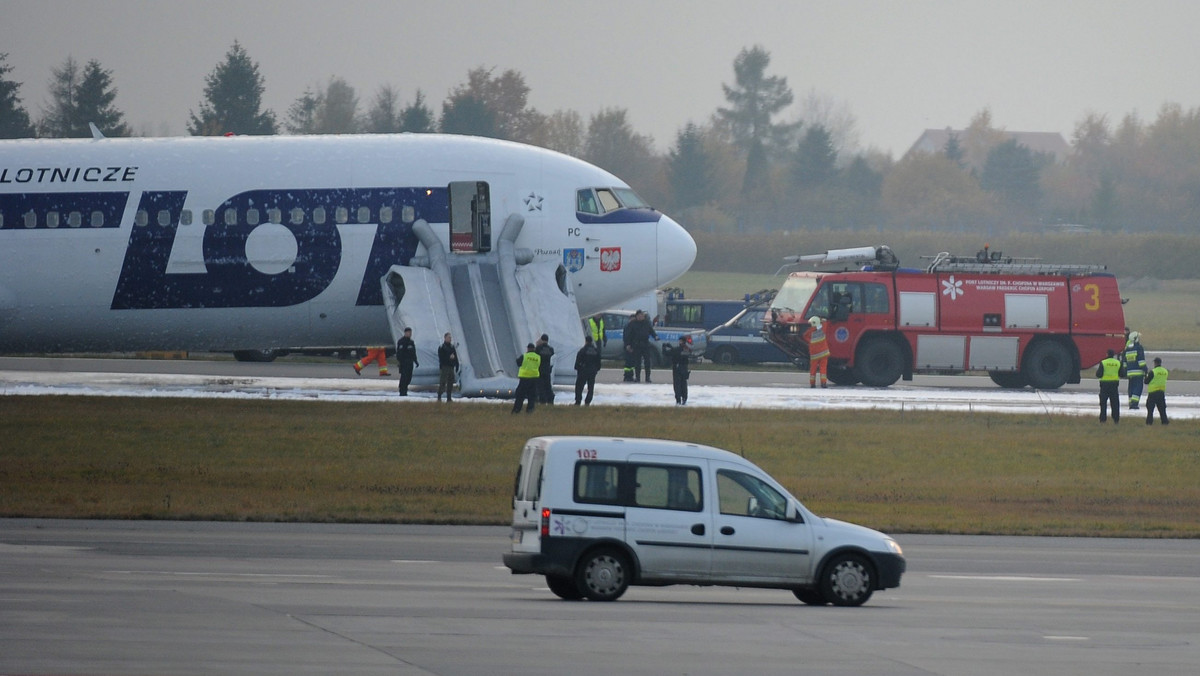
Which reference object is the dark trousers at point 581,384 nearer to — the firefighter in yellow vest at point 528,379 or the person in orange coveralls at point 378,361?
the firefighter in yellow vest at point 528,379

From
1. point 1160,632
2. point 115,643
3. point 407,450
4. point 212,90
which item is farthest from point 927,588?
point 212,90

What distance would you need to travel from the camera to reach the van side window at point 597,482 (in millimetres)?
15383

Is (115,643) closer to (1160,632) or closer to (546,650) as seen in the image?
(546,650)

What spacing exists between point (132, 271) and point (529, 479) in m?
23.0

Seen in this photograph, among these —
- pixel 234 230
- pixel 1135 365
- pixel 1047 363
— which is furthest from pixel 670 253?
pixel 1047 363

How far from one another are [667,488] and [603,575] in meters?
1.12

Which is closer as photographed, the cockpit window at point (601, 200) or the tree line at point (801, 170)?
the cockpit window at point (601, 200)

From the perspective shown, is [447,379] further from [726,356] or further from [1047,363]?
[726,356]

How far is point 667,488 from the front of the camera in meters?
15.6

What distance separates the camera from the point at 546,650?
12.3 m

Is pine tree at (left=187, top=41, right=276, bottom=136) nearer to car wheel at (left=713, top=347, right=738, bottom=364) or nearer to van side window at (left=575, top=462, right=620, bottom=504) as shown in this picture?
car wheel at (left=713, top=347, right=738, bottom=364)

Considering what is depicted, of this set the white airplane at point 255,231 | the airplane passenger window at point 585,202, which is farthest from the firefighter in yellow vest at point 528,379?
the airplane passenger window at point 585,202

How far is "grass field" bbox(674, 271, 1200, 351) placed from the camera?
284 ft

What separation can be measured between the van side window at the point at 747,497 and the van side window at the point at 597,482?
111 cm
